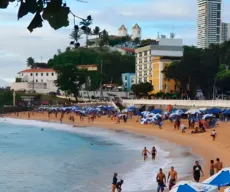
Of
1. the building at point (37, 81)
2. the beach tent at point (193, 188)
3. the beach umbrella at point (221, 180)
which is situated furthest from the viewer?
the building at point (37, 81)

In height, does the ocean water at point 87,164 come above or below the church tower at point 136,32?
below

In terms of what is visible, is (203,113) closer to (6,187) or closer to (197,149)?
(197,149)

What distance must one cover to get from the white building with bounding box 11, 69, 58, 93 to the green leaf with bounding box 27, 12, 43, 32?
105 m

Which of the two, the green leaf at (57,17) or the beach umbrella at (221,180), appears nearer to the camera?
the green leaf at (57,17)

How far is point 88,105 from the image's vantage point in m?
80.1

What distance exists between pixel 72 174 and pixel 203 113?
25.1 metres

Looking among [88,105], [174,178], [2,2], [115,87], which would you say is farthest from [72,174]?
[115,87]

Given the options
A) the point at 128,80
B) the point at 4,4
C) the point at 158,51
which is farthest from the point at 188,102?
the point at 4,4

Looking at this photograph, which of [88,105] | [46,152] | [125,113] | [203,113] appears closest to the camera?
[46,152]

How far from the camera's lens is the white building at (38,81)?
108750mm

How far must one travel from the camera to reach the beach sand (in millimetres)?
27655

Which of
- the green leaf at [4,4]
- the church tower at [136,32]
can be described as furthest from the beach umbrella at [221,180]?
the church tower at [136,32]

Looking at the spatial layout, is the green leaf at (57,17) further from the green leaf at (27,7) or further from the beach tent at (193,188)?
the beach tent at (193,188)

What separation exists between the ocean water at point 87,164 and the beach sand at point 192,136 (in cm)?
98
